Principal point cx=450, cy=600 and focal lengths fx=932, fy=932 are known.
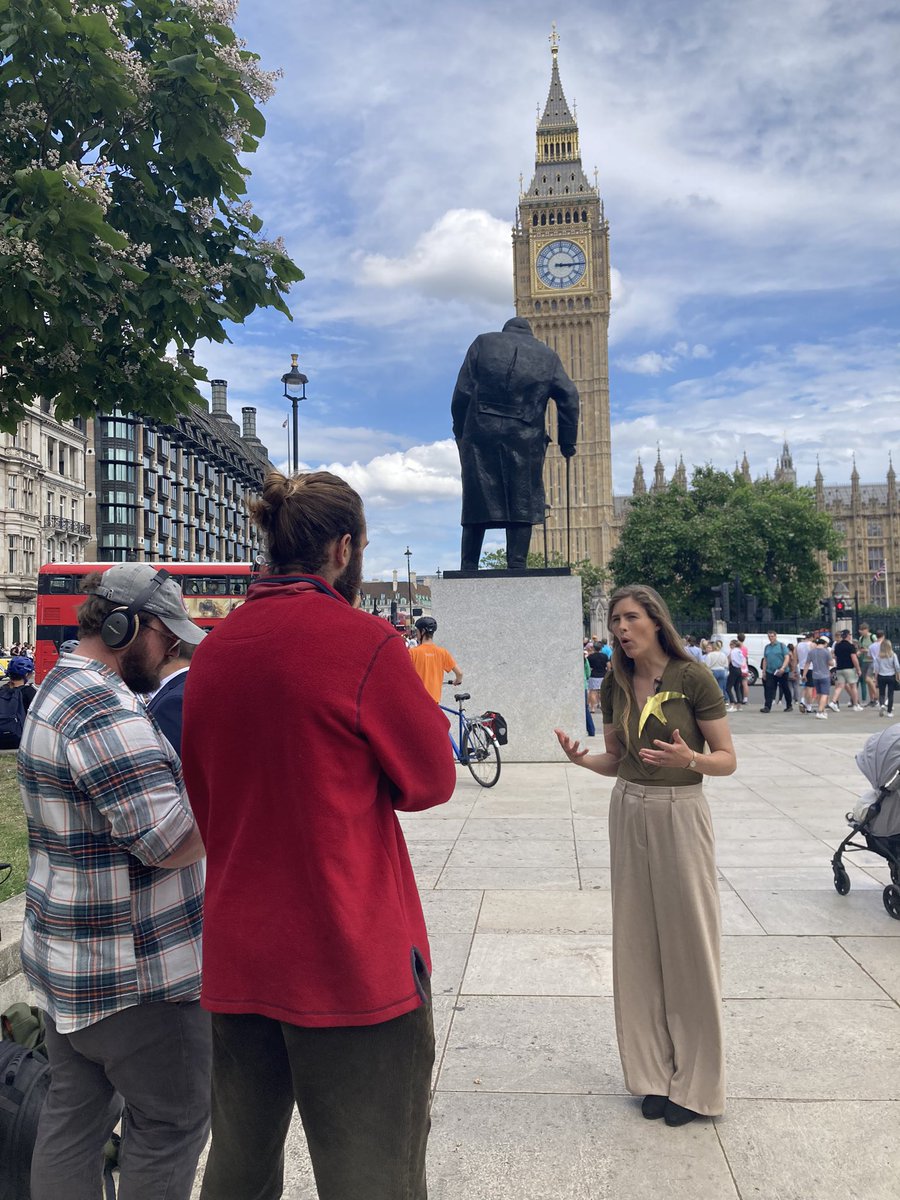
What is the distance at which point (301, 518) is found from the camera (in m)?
1.96

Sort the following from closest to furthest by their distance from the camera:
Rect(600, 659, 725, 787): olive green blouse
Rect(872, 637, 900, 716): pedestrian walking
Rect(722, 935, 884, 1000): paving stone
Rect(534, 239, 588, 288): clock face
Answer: Rect(600, 659, 725, 787): olive green blouse, Rect(722, 935, 884, 1000): paving stone, Rect(872, 637, 900, 716): pedestrian walking, Rect(534, 239, 588, 288): clock face

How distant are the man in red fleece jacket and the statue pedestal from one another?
29.6 ft

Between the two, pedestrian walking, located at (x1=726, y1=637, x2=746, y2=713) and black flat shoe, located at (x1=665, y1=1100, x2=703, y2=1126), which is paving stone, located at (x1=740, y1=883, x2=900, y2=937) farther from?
pedestrian walking, located at (x1=726, y1=637, x2=746, y2=713)

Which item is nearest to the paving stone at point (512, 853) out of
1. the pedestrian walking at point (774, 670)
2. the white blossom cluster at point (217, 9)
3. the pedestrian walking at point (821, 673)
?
the white blossom cluster at point (217, 9)

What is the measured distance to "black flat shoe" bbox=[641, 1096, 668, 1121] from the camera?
319 centimetres

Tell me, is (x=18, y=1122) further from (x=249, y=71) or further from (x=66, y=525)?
(x=66, y=525)

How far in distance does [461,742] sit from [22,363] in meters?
5.64

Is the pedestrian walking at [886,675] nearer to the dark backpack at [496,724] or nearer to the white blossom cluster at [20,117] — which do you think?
the dark backpack at [496,724]

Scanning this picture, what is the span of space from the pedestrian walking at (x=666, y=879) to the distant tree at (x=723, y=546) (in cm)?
5269

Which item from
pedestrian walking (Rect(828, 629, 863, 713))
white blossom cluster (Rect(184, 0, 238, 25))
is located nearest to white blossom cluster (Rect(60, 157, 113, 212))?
white blossom cluster (Rect(184, 0, 238, 25))

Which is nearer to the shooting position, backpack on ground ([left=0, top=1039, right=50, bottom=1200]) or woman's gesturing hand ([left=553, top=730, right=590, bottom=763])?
backpack on ground ([left=0, top=1039, right=50, bottom=1200])

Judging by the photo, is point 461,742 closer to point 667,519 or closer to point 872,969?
point 872,969

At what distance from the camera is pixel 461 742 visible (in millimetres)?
10133

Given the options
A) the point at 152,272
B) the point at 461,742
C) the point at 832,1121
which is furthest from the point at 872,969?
the point at 152,272
